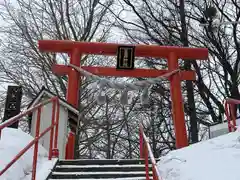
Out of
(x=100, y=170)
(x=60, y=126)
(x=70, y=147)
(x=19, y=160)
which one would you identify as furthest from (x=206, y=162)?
(x=60, y=126)

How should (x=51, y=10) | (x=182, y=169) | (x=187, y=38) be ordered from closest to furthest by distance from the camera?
1. (x=182, y=169)
2. (x=187, y=38)
3. (x=51, y=10)

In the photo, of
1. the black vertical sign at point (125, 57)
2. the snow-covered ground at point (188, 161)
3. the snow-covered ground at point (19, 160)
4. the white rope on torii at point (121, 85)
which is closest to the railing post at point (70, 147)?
the white rope on torii at point (121, 85)

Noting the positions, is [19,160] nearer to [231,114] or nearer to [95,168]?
[95,168]

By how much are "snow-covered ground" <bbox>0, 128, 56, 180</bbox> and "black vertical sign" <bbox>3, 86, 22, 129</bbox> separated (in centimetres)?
167

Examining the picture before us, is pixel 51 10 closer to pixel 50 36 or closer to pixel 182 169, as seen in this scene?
pixel 50 36

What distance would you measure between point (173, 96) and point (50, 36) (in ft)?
36.6

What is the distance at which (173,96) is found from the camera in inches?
389

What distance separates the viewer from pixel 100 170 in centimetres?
600

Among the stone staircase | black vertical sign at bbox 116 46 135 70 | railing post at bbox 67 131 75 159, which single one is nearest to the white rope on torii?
black vertical sign at bbox 116 46 135 70

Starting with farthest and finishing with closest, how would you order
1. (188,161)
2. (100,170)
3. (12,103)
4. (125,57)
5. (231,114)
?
(125,57), (12,103), (231,114), (100,170), (188,161)

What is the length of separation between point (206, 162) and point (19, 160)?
3.26 meters

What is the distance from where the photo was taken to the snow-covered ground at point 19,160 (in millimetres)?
5033

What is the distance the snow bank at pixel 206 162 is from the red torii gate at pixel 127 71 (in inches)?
111

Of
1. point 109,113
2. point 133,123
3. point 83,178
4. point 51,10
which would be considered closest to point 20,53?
point 51,10
